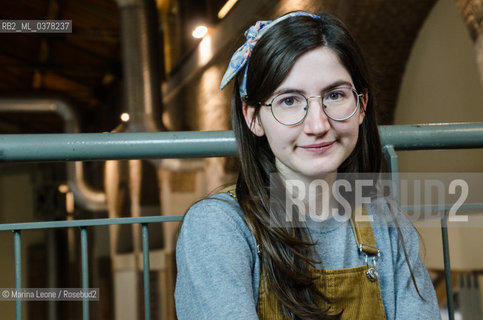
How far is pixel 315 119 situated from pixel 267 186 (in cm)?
17

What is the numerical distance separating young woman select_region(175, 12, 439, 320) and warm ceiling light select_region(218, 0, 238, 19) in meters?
3.76

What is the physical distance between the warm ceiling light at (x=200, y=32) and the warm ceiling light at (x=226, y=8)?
33 cm

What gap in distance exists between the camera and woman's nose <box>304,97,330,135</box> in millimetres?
849

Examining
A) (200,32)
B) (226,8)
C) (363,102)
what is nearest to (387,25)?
(226,8)

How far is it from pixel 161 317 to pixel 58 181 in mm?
3290

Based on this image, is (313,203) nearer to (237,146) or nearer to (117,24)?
(237,146)

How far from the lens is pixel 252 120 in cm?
94

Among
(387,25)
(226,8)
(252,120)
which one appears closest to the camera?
(252,120)

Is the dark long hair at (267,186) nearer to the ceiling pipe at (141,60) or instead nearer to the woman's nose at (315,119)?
the woman's nose at (315,119)

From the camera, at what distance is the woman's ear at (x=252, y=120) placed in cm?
93

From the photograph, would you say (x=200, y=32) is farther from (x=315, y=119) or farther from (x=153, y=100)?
(x=315, y=119)

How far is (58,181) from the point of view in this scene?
777 centimetres

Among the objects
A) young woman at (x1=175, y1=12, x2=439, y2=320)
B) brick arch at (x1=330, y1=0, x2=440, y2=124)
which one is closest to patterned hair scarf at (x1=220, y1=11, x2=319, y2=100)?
Result: young woman at (x1=175, y1=12, x2=439, y2=320)

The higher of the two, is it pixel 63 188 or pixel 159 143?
pixel 63 188
